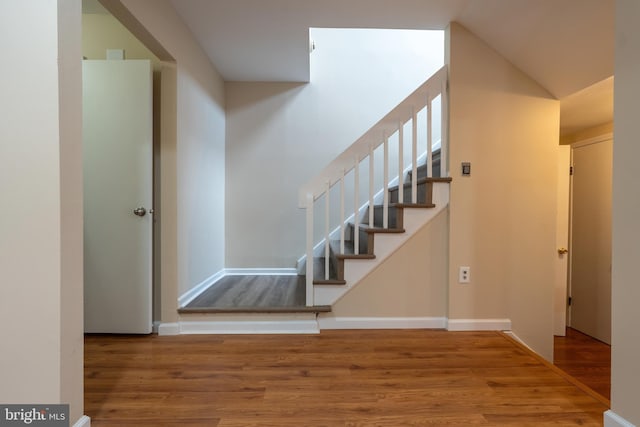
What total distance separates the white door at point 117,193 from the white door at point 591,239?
13.2ft

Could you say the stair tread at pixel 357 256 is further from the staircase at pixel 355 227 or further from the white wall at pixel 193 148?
the white wall at pixel 193 148

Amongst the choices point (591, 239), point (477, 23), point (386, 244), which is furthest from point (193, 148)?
point (591, 239)

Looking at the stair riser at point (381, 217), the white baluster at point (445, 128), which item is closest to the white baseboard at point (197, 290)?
the stair riser at point (381, 217)

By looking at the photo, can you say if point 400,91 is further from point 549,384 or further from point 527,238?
point 549,384

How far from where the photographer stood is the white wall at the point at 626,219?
1.06 metres

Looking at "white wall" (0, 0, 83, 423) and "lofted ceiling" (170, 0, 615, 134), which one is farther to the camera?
"lofted ceiling" (170, 0, 615, 134)

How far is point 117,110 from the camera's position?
2018 millimetres

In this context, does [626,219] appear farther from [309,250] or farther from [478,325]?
[309,250]

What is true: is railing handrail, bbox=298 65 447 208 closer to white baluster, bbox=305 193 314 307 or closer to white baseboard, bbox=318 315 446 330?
white baluster, bbox=305 193 314 307

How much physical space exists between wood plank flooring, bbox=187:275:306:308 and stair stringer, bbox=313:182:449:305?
246 mm

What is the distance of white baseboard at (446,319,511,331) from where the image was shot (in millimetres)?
2166

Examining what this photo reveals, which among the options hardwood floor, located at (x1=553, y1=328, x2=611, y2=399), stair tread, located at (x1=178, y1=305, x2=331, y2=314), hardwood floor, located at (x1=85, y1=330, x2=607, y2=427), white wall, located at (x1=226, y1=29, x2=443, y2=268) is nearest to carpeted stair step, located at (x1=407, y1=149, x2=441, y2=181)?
white wall, located at (x1=226, y1=29, x2=443, y2=268)


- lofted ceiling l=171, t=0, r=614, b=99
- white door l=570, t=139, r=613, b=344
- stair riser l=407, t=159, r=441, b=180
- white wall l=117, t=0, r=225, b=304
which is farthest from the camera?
white door l=570, t=139, r=613, b=344

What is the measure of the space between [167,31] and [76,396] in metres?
2.01
